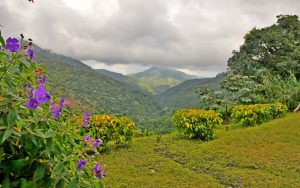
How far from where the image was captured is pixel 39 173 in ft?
5.70

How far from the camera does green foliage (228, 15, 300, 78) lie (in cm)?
2636

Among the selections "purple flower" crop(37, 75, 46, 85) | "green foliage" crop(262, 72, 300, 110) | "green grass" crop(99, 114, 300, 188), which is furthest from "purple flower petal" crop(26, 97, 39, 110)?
"green foliage" crop(262, 72, 300, 110)

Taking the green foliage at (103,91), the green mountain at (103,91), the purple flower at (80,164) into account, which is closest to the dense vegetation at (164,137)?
the purple flower at (80,164)

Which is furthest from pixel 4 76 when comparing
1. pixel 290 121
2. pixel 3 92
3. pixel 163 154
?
pixel 290 121

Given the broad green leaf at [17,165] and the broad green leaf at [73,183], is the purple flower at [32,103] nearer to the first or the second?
Answer: the broad green leaf at [17,165]

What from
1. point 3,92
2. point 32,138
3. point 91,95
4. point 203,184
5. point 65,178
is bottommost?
point 203,184

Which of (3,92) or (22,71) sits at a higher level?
(22,71)

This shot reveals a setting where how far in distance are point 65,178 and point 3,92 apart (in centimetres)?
52

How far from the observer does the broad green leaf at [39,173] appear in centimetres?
173

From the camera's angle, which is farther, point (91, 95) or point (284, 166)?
point (91, 95)

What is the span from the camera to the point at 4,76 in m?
1.85

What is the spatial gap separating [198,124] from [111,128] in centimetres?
286

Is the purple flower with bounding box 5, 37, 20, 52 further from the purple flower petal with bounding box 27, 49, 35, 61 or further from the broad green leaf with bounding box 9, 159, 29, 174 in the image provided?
the broad green leaf with bounding box 9, 159, 29, 174

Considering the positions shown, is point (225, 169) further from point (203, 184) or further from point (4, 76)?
point (4, 76)
